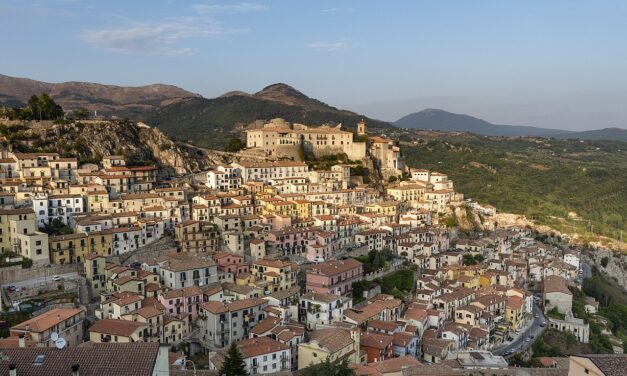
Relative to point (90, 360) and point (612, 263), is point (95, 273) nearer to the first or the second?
point (90, 360)

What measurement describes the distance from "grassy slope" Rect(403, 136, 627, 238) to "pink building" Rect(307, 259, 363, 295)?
33858 millimetres

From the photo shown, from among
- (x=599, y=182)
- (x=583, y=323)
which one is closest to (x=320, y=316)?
(x=583, y=323)

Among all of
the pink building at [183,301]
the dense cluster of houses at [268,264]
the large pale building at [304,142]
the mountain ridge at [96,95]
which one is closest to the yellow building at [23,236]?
the dense cluster of houses at [268,264]

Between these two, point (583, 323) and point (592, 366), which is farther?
point (583, 323)

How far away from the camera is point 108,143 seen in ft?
143

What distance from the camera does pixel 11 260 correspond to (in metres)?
26.5

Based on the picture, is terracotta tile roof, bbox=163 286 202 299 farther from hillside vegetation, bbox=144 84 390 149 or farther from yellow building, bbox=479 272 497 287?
hillside vegetation, bbox=144 84 390 149

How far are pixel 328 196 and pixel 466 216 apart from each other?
13464 millimetres

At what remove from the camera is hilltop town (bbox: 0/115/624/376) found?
22812mm

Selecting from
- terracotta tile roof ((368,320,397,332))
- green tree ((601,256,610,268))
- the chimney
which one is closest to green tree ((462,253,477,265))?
terracotta tile roof ((368,320,397,332))

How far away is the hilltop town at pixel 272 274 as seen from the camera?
2281cm

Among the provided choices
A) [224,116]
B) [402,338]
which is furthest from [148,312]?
[224,116]

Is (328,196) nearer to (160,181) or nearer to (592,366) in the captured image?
(160,181)

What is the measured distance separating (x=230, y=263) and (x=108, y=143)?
19.5 meters
